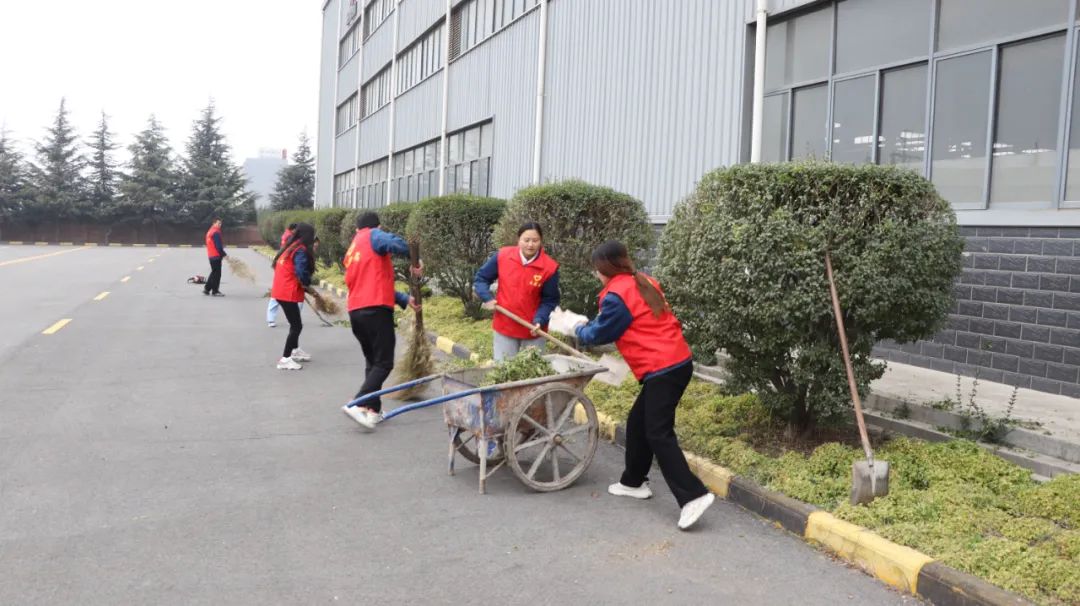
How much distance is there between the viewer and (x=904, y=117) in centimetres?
930

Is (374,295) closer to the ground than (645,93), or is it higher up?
closer to the ground

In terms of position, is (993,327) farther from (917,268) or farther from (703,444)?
(703,444)

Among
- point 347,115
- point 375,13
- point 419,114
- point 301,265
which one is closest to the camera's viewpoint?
point 301,265

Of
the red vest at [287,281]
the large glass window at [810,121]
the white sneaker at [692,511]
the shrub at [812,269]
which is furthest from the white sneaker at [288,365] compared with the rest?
the large glass window at [810,121]

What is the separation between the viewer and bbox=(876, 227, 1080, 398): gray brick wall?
742 cm

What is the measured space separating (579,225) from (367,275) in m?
3.93

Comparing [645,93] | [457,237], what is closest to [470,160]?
[457,237]

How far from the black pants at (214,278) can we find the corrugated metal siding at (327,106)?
24.1m

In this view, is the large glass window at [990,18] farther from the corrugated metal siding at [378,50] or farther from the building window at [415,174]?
the corrugated metal siding at [378,50]

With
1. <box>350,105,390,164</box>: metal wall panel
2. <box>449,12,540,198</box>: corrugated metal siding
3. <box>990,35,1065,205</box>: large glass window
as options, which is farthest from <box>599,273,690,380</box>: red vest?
<box>350,105,390,164</box>: metal wall panel

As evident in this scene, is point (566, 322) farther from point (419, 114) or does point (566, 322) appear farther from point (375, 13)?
point (375, 13)

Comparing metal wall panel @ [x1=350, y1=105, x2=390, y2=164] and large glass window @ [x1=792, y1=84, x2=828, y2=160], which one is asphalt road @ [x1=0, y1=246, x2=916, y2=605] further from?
metal wall panel @ [x1=350, y1=105, x2=390, y2=164]

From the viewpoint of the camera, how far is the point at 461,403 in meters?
5.58

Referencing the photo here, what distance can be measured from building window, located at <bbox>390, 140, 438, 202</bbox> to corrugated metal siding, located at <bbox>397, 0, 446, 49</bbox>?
368cm
